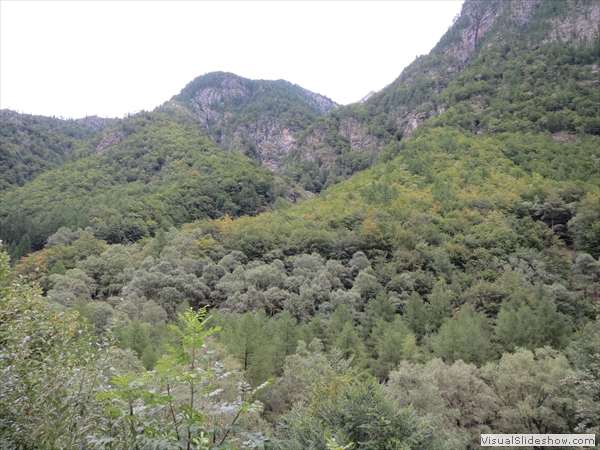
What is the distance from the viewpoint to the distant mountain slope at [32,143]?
111 m

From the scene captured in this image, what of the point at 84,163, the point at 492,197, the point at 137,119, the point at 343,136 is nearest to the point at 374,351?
the point at 492,197

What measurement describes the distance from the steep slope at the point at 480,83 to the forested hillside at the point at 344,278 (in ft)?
2.73

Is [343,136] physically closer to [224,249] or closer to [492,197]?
[492,197]

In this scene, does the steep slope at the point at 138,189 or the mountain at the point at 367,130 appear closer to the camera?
the steep slope at the point at 138,189

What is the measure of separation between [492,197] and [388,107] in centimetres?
9734

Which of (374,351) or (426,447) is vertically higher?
(426,447)

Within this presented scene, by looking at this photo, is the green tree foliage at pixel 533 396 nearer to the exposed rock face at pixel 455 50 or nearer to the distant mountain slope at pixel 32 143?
the exposed rock face at pixel 455 50

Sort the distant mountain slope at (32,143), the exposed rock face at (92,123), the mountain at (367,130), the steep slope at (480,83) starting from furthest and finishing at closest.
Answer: the exposed rock face at (92,123)
the distant mountain slope at (32,143)
the steep slope at (480,83)
the mountain at (367,130)

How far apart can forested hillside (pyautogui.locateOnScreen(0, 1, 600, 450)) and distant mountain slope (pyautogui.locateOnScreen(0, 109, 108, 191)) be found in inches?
462

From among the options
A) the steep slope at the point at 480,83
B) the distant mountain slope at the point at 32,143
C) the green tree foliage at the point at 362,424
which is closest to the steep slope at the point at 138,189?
the distant mountain slope at the point at 32,143

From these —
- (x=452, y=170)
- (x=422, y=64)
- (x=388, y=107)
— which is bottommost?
(x=452, y=170)

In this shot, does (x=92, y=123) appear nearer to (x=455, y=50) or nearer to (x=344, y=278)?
(x=455, y=50)

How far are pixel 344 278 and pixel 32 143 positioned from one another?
143m

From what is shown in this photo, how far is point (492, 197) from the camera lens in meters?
65.5
